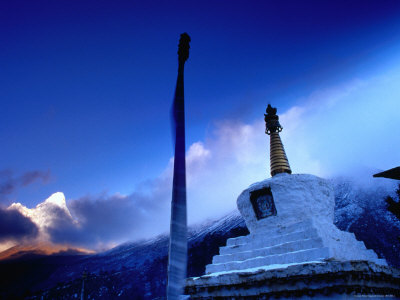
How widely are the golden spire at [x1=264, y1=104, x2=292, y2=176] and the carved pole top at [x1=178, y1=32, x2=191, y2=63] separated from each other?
796cm

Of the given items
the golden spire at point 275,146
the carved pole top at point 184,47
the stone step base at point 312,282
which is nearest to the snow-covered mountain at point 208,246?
the golden spire at point 275,146

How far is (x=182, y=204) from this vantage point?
2662mm

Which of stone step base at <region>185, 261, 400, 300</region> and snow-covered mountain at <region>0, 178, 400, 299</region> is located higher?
snow-covered mountain at <region>0, 178, 400, 299</region>

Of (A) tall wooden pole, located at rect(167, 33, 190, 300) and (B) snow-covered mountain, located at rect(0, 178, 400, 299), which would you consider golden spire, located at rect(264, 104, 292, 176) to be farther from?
(B) snow-covered mountain, located at rect(0, 178, 400, 299)

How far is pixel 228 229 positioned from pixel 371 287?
90.2ft

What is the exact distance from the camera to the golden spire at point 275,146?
434 inches

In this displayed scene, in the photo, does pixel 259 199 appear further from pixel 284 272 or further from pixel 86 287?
pixel 86 287

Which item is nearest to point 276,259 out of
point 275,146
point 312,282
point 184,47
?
point 312,282

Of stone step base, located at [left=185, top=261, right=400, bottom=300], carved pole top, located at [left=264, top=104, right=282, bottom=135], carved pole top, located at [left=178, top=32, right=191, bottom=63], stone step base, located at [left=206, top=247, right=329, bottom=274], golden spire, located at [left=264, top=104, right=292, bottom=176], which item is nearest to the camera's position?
carved pole top, located at [left=178, top=32, right=191, bottom=63]

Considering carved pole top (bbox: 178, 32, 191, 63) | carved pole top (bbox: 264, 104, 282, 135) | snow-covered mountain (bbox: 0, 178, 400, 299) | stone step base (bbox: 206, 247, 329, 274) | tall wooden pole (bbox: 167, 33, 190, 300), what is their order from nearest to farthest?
tall wooden pole (bbox: 167, 33, 190, 300) < carved pole top (bbox: 178, 32, 191, 63) < stone step base (bbox: 206, 247, 329, 274) < carved pole top (bbox: 264, 104, 282, 135) < snow-covered mountain (bbox: 0, 178, 400, 299)

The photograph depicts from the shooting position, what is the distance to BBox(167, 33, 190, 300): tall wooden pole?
2.33 metres

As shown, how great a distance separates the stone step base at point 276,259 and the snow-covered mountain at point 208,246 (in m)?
19.3

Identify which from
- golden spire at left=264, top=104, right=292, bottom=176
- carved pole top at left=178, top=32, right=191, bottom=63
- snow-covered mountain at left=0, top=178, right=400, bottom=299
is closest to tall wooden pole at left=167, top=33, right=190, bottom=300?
carved pole top at left=178, top=32, right=191, bottom=63

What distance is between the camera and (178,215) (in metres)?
2.62
